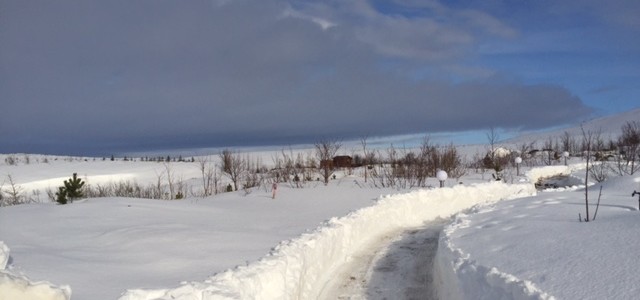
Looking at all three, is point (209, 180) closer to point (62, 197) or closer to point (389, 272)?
point (62, 197)

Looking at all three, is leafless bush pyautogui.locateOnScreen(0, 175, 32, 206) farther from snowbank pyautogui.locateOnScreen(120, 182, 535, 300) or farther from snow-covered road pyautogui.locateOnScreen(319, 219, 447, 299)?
snow-covered road pyautogui.locateOnScreen(319, 219, 447, 299)

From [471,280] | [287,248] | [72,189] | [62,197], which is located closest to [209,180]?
[72,189]

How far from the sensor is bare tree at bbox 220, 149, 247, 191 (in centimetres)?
2836

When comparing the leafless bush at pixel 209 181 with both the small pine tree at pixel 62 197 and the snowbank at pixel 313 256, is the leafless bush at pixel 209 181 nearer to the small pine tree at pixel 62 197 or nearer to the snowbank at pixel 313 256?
the small pine tree at pixel 62 197

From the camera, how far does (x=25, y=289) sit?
3562 millimetres

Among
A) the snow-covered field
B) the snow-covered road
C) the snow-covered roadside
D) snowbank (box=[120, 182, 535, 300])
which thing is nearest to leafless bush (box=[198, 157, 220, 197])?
the snow-covered field

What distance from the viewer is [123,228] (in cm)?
984

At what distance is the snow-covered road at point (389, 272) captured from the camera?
24.5 ft

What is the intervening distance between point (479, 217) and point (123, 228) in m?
7.46

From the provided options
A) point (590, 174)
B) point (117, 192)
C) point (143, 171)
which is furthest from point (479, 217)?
point (143, 171)

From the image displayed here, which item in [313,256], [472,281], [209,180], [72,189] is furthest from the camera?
[209,180]

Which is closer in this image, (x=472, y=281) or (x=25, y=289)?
(x=25, y=289)

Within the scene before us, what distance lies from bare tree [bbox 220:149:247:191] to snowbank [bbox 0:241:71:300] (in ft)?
79.3

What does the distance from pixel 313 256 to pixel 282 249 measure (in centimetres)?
80
